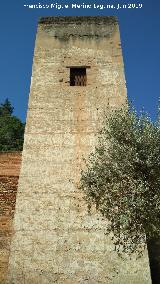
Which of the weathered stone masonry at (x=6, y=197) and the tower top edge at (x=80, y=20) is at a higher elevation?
the tower top edge at (x=80, y=20)

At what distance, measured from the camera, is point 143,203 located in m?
8.52

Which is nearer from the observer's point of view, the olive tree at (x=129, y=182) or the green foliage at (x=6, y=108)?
the olive tree at (x=129, y=182)

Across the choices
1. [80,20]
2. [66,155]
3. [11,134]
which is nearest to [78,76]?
[80,20]

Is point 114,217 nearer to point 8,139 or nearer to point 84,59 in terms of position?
point 84,59

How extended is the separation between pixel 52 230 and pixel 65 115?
4.16 m

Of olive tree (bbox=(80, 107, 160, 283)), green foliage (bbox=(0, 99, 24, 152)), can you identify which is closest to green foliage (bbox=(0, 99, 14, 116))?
green foliage (bbox=(0, 99, 24, 152))

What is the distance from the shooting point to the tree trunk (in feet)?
35.7

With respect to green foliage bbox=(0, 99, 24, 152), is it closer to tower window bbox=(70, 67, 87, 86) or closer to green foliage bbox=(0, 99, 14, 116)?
green foliage bbox=(0, 99, 14, 116)

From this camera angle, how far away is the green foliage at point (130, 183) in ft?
28.1

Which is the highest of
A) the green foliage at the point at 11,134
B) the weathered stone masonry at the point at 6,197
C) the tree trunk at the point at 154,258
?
the green foliage at the point at 11,134

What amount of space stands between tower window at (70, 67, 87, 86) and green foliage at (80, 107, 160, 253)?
4.21 m

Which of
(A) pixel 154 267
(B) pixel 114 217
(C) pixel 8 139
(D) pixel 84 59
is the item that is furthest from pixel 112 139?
(C) pixel 8 139

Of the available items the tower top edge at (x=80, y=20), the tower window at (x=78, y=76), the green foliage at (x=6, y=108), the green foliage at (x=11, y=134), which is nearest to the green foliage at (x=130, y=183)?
the tower window at (x=78, y=76)

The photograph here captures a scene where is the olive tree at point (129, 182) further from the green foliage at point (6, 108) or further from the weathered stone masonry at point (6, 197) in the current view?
the green foliage at point (6, 108)
